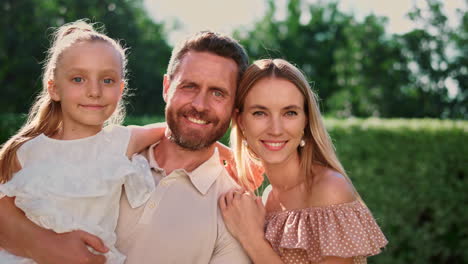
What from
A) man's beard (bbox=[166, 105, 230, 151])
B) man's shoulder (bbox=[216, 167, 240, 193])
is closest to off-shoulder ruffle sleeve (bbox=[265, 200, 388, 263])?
man's shoulder (bbox=[216, 167, 240, 193])

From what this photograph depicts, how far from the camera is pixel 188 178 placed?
305cm

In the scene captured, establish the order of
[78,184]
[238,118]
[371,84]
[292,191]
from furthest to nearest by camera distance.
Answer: [371,84], [238,118], [292,191], [78,184]

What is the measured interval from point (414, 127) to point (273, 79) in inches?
209

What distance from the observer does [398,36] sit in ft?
73.2

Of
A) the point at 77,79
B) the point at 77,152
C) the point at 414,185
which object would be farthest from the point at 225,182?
the point at 414,185

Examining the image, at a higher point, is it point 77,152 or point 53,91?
point 53,91

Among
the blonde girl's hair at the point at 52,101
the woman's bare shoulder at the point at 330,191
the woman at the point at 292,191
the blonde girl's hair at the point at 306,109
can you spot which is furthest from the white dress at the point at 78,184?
the woman's bare shoulder at the point at 330,191

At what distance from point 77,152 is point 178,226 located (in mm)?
679

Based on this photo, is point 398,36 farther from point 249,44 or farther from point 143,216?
point 143,216

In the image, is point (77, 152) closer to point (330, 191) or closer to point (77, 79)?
point (77, 79)

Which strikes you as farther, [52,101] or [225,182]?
[225,182]

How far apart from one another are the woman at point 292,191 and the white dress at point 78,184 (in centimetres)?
59

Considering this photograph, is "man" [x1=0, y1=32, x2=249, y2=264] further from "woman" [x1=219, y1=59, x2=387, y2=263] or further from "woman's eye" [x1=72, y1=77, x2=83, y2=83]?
"woman's eye" [x1=72, y1=77, x2=83, y2=83]

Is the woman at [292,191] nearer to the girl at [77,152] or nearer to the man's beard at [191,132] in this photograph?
the man's beard at [191,132]
